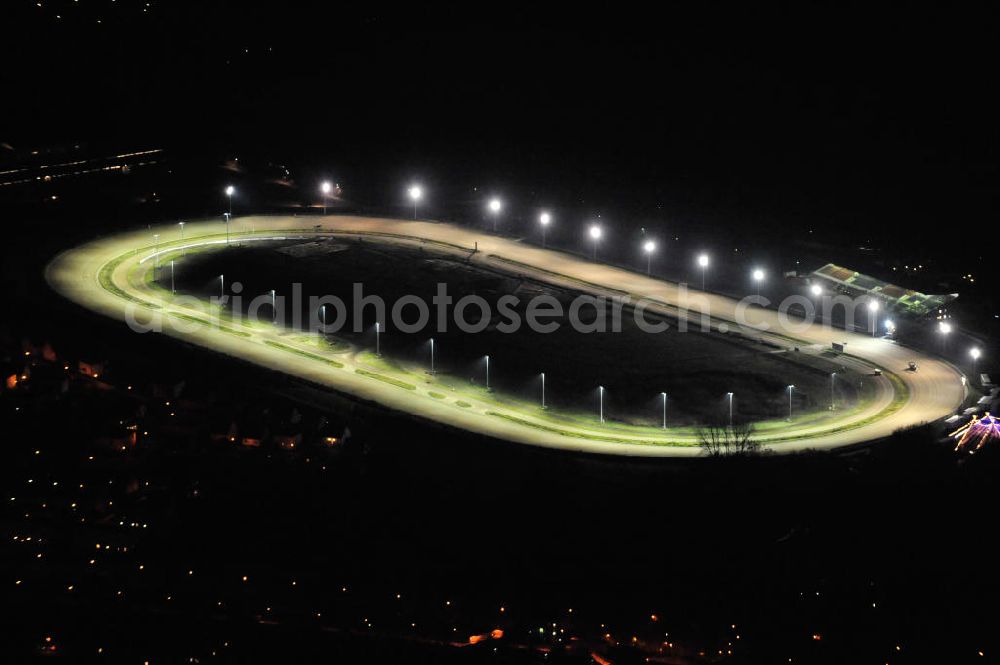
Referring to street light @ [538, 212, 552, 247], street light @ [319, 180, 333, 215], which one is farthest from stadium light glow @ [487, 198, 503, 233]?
street light @ [319, 180, 333, 215]

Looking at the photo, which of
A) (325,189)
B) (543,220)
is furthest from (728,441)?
(325,189)

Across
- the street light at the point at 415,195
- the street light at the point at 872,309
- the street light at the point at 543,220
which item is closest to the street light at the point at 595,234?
the street light at the point at 543,220

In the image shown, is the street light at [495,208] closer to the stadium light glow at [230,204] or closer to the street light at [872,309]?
the stadium light glow at [230,204]

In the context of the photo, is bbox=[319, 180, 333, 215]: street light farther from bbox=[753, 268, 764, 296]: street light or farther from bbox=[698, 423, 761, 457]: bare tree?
bbox=[698, 423, 761, 457]: bare tree

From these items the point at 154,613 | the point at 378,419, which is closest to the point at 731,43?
the point at 378,419

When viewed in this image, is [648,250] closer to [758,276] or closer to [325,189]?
[758,276]
